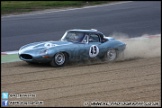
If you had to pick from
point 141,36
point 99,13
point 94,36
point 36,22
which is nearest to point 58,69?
point 94,36

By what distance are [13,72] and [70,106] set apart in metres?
3.85

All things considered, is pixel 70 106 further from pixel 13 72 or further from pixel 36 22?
pixel 36 22

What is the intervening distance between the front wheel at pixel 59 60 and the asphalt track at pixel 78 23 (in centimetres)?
353

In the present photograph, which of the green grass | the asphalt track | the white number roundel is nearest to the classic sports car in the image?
the white number roundel

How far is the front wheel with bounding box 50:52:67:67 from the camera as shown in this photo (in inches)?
538

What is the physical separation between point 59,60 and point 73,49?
0.58m

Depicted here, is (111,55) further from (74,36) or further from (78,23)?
(78,23)

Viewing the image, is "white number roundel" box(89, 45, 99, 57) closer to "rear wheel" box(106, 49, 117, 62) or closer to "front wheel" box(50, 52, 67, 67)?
"rear wheel" box(106, 49, 117, 62)

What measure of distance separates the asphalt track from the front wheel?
3.53 m

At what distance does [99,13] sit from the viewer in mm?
25688

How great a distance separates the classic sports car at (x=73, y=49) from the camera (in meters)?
13.5

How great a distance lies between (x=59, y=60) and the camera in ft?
45.3

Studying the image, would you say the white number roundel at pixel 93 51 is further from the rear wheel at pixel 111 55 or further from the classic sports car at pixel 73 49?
the rear wheel at pixel 111 55

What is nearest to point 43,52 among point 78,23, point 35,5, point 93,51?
point 93,51
